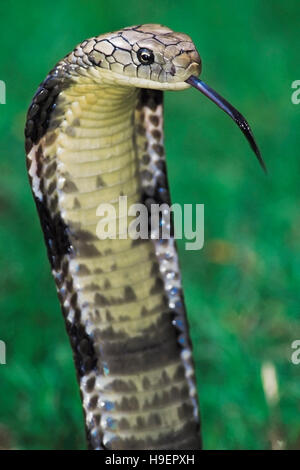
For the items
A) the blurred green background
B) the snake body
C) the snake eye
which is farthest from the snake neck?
the blurred green background

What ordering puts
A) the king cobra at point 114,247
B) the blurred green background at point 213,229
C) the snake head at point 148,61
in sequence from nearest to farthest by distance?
1. the snake head at point 148,61
2. the king cobra at point 114,247
3. the blurred green background at point 213,229

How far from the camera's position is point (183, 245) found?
4852mm

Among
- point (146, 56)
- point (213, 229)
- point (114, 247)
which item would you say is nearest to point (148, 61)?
point (146, 56)

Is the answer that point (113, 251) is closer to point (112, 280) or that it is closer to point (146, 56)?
point (112, 280)

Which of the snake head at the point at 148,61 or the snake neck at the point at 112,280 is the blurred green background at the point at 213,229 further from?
the snake head at the point at 148,61

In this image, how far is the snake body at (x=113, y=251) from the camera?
9.12 ft

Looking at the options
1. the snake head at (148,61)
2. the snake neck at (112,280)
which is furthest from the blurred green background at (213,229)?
the snake head at (148,61)

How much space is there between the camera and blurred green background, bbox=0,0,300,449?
3.63 meters

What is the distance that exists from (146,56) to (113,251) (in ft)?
1.91

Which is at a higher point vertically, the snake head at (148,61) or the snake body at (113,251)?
the snake head at (148,61)

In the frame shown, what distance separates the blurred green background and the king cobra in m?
0.56

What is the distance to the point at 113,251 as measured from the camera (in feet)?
9.71

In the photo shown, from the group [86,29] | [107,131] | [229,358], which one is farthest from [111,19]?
[107,131]

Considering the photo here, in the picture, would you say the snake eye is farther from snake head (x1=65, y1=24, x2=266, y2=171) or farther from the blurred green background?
the blurred green background
